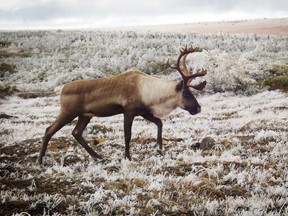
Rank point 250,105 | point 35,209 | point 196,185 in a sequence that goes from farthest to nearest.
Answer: point 250,105
point 196,185
point 35,209

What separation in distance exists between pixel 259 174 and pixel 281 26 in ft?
60.2

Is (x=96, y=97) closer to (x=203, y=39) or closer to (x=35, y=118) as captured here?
(x=35, y=118)

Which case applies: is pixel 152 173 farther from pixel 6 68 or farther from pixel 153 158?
pixel 6 68

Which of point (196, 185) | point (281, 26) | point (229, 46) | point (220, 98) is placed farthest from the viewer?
point (229, 46)

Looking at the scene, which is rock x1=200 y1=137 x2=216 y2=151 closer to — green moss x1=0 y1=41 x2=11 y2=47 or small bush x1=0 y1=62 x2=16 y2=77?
green moss x1=0 y1=41 x2=11 y2=47

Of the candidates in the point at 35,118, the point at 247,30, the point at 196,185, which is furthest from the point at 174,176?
the point at 247,30

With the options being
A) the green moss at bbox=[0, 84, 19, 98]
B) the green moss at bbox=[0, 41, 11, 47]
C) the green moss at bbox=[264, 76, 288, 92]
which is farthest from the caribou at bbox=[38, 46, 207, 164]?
the green moss at bbox=[264, 76, 288, 92]

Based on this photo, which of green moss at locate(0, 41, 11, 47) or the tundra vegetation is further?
green moss at locate(0, 41, 11, 47)

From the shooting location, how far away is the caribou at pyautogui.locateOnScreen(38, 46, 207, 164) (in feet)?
25.1

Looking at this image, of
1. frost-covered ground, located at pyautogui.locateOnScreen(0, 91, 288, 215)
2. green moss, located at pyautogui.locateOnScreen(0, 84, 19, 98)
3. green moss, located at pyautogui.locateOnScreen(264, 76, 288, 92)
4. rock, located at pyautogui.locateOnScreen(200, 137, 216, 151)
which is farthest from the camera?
green moss, located at pyautogui.locateOnScreen(264, 76, 288, 92)

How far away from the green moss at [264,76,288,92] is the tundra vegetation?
68mm

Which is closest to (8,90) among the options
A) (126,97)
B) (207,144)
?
(126,97)

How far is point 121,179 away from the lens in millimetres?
6344

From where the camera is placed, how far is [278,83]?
20.0 metres
